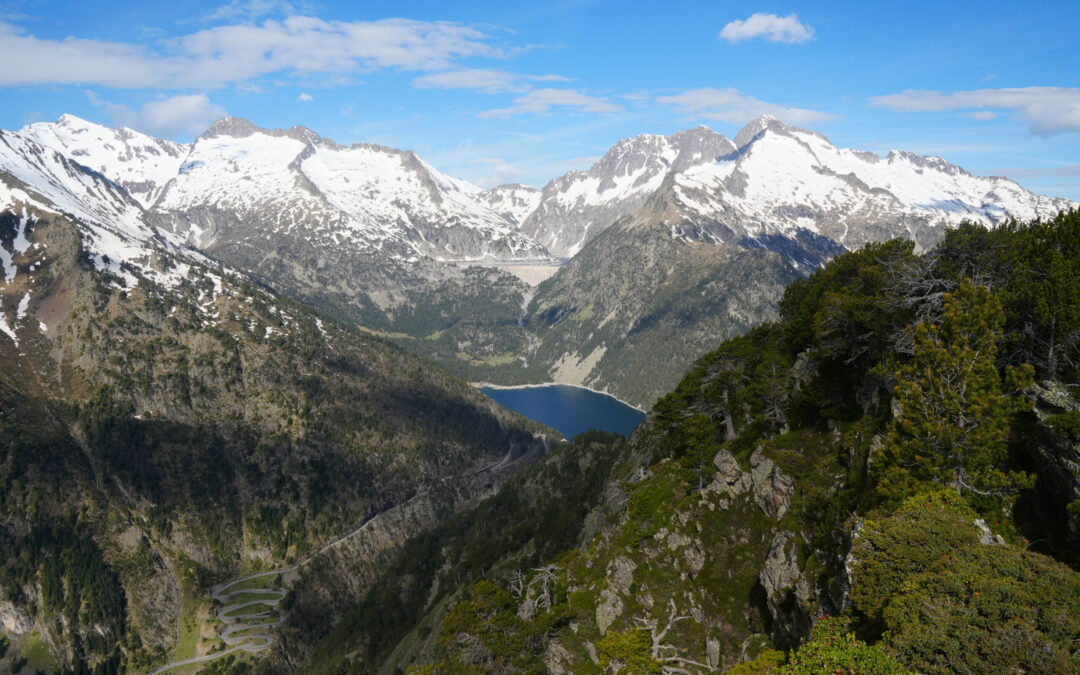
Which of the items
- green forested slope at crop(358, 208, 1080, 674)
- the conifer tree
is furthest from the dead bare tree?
the conifer tree

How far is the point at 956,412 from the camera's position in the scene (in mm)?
37812

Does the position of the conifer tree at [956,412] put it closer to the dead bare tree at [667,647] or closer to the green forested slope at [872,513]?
the green forested slope at [872,513]

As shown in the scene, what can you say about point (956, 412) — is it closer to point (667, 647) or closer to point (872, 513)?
point (872, 513)

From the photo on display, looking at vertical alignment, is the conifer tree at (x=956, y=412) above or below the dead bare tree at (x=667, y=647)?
above

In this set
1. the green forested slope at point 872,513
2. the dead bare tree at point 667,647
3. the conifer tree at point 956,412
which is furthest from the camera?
the dead bare tree at point 667,647

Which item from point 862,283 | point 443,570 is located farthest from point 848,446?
point 443,570

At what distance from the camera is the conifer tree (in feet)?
119

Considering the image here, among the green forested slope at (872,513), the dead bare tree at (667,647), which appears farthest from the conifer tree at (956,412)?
the dead bare tree at (667,647)

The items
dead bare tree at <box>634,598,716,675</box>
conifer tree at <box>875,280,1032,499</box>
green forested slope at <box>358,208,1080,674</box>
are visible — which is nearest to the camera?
green forested slope at <box>358,208,1080,674</box>

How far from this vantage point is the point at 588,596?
56125mm

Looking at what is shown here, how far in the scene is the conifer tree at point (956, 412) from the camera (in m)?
36.4

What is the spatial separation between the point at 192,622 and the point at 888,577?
220 m

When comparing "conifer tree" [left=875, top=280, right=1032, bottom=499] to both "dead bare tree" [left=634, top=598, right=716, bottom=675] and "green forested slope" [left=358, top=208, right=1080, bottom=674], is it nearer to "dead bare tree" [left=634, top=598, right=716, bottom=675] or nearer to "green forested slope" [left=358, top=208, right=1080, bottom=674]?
"green forested slope" [left=358, top=208, right=1080, bottom=674]

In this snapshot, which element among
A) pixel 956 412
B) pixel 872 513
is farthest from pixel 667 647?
pixel 956 412
